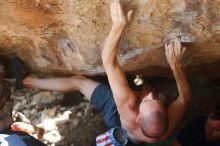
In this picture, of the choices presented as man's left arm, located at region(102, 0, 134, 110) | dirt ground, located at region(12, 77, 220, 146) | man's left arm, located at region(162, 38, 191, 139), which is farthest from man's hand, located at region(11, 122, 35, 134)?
man's left arm, located at region(162, 38, 191, 139)

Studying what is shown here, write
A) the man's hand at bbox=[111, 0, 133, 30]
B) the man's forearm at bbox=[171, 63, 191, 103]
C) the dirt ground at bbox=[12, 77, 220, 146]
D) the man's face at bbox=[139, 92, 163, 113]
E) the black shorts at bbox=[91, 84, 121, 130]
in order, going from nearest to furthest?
the man's hand at bbox=[111, 0, 133, 30] < the man's face at bbox=[139, 92, 163, 113] < the man's forearm at bbox=[171, 63, 191, 103] < the black shorts at bbox=[91, 84, 121, 130] < the dirt ground at bbox=[12, 77, 220, 146]

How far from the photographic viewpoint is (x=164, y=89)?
3.22m

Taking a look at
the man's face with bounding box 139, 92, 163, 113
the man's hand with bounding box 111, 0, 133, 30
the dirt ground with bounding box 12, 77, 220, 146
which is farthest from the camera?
the dirt ground with bounding box 12, 77, 220, 146

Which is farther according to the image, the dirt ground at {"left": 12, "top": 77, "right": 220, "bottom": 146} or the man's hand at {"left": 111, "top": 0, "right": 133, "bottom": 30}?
the dirt ground at {"left": 12, "top": 77, "right": 220, "bottom": 146}

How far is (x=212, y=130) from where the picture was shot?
8.27ft

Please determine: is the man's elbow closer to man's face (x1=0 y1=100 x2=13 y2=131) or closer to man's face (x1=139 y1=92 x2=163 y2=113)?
man's face (x1=139 y1=92 x2=163 y2=113)

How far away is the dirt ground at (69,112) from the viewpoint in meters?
2.92

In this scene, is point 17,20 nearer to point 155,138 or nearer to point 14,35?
point 14,35

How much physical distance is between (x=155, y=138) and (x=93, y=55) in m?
0.62

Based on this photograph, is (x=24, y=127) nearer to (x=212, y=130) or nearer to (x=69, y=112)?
(x=69, y=112)

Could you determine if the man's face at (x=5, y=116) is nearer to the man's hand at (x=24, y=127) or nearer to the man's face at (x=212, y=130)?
the man's hand at (x=24, y=127)

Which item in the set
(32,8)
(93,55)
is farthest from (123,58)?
(32,8)

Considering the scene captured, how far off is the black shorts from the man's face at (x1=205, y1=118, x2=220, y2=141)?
541 millimetres

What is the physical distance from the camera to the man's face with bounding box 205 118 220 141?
2465mm
